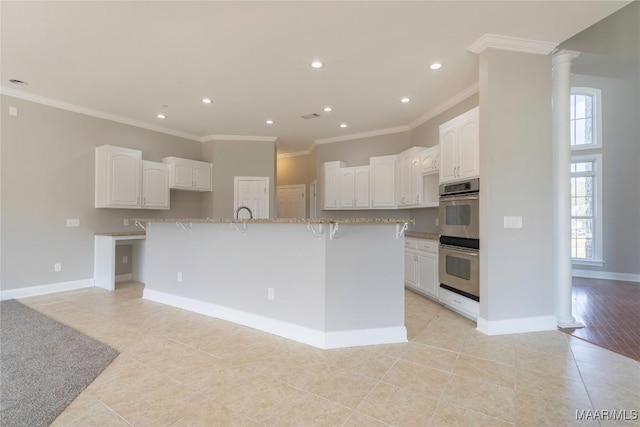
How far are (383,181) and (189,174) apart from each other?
3.83 meters

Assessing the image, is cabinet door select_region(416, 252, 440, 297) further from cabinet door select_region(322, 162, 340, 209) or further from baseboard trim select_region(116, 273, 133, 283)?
baseboard trim select_region(116, 273, 133, 283)

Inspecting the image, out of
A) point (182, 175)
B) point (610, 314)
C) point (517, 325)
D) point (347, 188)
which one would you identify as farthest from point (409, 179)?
point (182, 175)

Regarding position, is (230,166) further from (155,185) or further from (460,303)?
(460,303)

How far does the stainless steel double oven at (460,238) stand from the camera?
321 cm

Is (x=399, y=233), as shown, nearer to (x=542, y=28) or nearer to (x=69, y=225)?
(x=542, y=28)

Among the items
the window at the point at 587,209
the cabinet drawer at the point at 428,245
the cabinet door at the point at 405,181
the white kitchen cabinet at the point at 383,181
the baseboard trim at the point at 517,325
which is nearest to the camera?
the baseboard trim at the point at 517,325

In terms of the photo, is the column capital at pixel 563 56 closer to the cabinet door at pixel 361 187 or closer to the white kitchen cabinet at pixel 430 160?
the white kitchen cabinet at pixel 430 160

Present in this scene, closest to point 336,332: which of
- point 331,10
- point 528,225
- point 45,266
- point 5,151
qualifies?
point 528,225

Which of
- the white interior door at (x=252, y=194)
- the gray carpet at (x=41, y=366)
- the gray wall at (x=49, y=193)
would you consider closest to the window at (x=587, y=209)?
the white interior door at (x=252, y=194)

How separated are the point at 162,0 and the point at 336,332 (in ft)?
10.2

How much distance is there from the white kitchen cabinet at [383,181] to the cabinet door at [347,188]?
39cm

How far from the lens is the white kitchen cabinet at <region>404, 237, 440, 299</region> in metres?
4.07

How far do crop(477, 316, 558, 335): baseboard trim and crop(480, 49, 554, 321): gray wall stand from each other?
40mm

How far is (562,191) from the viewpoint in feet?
10.4
